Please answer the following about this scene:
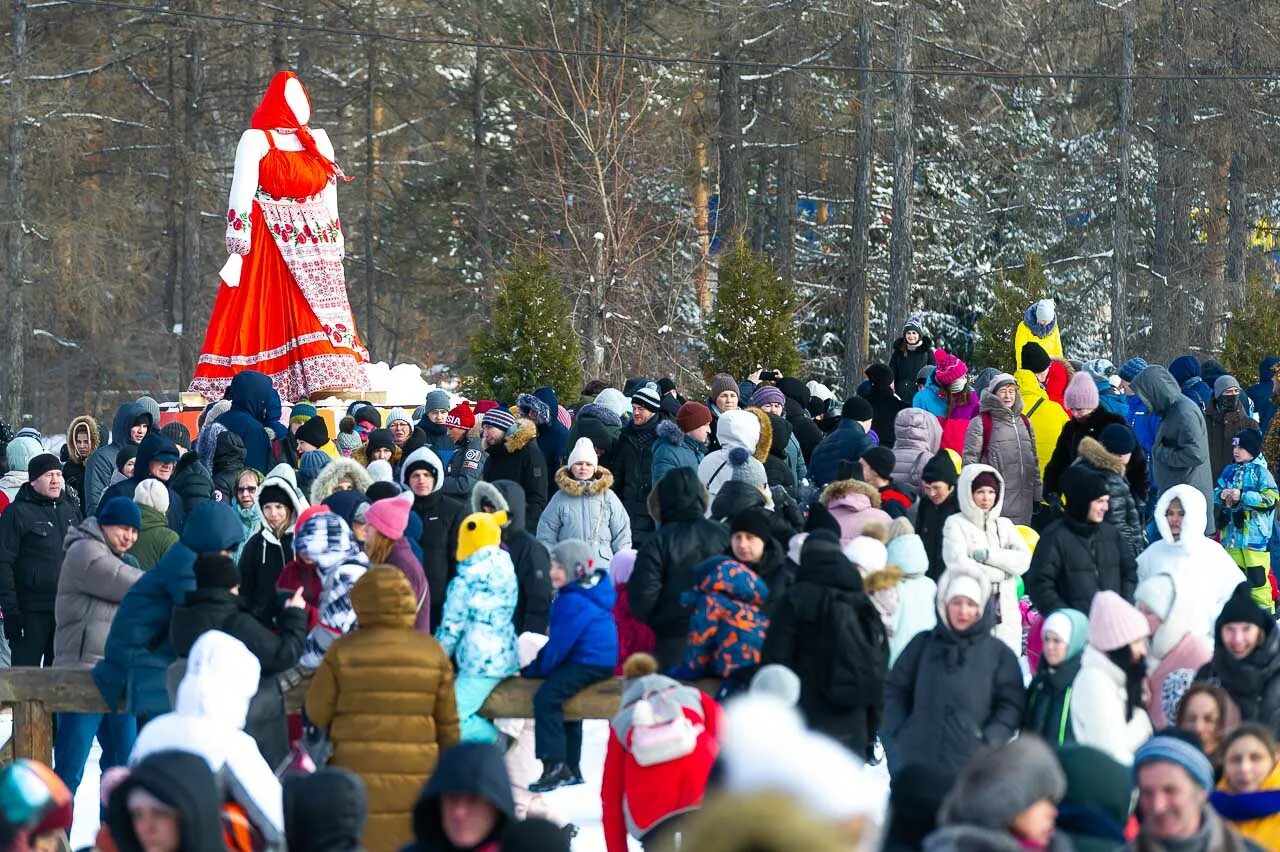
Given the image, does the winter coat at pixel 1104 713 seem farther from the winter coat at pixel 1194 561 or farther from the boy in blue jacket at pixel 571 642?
the boy in blue jacket at pixel 571 642

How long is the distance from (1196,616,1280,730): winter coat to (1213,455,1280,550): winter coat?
527 cm

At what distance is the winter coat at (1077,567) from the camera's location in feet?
27.2

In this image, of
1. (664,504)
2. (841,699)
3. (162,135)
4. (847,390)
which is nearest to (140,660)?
(664,504)

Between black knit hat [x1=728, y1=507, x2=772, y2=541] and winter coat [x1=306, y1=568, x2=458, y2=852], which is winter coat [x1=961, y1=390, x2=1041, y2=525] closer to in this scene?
black knit hat [x1=728, y1=507, x2=772, y2=541]

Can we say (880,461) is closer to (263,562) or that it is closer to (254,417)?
(263,562)

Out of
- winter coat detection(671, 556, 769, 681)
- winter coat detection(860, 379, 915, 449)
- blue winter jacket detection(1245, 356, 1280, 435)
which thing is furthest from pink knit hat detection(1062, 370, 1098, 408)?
blue winter jacket detection(1245, 356, 1280, 435)

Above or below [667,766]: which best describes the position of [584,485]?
above

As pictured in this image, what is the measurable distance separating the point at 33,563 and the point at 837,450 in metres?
4.40

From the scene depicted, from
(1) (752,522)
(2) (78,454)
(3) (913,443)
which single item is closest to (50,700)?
(1) (752,522)

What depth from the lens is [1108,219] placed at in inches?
Answer: 1257

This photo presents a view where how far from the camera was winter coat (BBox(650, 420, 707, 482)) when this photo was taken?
36.4 ft

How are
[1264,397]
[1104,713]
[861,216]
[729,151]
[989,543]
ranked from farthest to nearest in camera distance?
1. [729,151]
2. [861,216]
3. [1264,397]
4. [989,543]
5. [1104,713]

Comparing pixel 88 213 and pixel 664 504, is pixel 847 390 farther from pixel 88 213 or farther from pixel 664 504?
pixel 664 504

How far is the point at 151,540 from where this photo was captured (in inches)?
371
